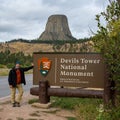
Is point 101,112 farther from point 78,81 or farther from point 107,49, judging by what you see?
point 78,81

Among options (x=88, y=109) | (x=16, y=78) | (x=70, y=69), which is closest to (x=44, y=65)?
(x=70, y=69)

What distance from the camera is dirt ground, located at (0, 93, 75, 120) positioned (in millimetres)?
10859

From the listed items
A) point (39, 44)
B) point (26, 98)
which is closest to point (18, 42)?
point (39, 44)

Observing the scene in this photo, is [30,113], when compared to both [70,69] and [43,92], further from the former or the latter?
[70,69]

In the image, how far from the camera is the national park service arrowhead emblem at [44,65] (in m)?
13.6

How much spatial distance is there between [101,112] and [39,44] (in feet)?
558

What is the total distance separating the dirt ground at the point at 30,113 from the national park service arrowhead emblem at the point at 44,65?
1.29 m

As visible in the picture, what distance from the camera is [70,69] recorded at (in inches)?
522

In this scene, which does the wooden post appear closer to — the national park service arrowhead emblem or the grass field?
the grass field

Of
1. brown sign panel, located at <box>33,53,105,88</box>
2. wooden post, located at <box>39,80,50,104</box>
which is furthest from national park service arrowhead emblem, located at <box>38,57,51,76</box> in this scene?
wooden post, located at <box>39,80,50,104</box>

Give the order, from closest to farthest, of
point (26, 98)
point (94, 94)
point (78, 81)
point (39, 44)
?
1. point (94, 94)
2. point (78, 81)
3. point (26, 98)
4. point (39, 44)

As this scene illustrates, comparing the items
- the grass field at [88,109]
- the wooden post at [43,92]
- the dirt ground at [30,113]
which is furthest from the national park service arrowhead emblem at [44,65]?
the dirt ground at [30,113]

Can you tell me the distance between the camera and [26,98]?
14.8m

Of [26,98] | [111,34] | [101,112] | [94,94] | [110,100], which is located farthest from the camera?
[26,98]
